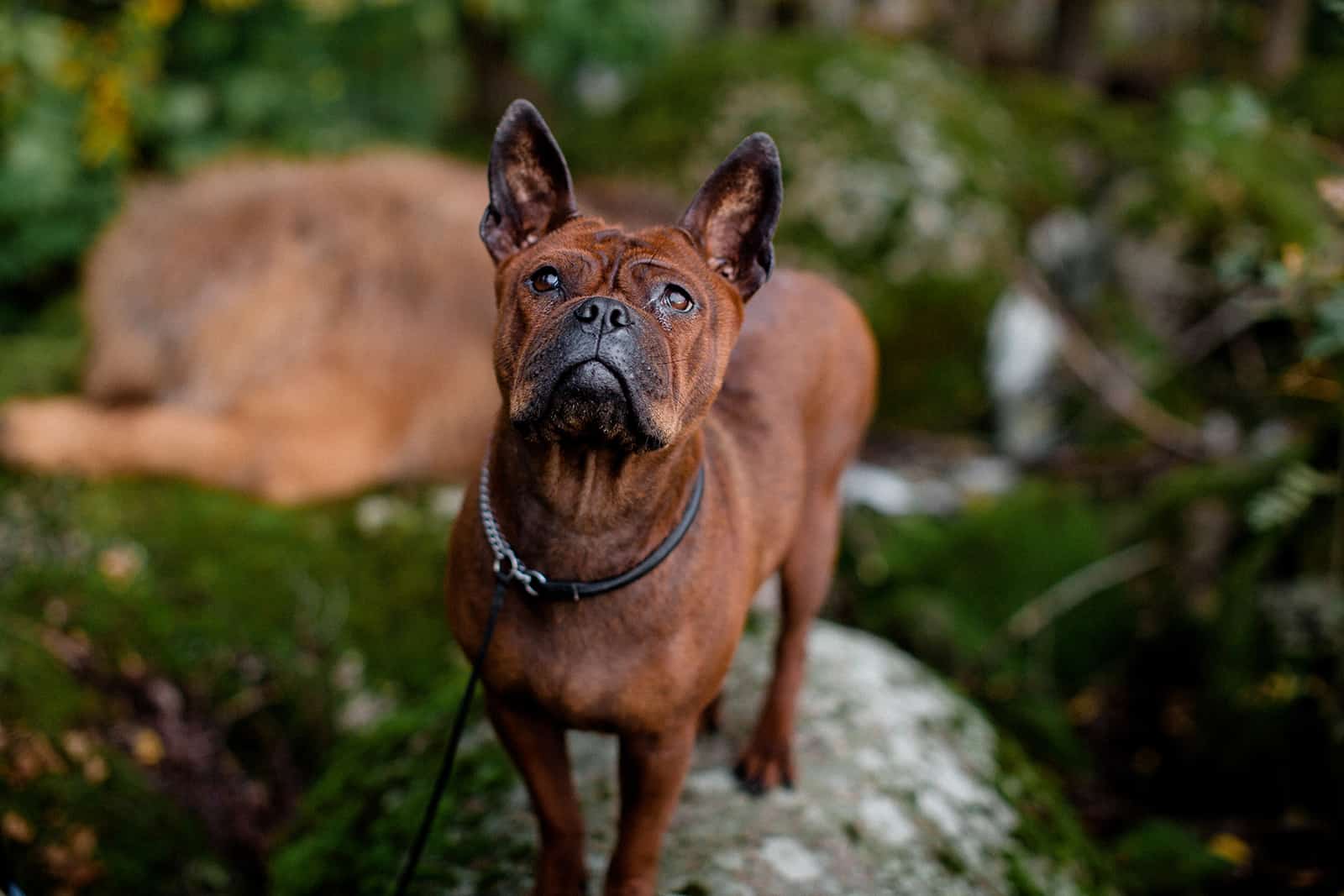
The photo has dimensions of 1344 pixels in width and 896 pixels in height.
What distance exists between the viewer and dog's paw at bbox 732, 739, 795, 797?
2883 mm

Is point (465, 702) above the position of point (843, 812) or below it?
above

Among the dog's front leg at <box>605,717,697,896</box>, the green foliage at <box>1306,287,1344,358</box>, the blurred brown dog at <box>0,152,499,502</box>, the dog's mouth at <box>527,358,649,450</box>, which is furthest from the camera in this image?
the blurred brown dog at <box>0,152,499,502</box>

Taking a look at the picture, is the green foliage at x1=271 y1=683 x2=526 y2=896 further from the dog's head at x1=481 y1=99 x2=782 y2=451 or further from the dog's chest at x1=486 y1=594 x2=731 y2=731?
the dog's head at x1=481 y1=99 x2=782 y2=451

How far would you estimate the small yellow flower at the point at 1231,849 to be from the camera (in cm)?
342

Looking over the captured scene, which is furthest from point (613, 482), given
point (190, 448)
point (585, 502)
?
point (190, 448)

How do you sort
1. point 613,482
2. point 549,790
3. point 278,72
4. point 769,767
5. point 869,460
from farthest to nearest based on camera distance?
point 278,72 < point 869,460 < point 769,767 < point 549,790 < point 613,482

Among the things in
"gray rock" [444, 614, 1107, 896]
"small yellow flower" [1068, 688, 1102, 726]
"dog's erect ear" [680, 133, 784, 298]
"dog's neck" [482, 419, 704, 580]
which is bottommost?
"small yellow flower" [1068, 688, 1102, 726]

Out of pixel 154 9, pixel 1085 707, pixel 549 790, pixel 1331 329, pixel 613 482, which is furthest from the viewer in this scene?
pixel 154 9

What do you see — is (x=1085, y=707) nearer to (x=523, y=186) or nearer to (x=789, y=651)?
(x=789, y=651)

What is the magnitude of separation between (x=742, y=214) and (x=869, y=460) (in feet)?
13.3

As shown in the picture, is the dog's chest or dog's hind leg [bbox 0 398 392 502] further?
dog's hind leg [bbox 0 398 392 502]

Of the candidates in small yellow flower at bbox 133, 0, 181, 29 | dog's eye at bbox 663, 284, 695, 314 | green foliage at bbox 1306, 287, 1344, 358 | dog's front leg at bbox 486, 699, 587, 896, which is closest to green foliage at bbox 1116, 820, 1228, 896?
green foliage at bbox 1306, 287, 1344, 358

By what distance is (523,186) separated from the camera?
7.13 feet

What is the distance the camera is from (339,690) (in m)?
4.04
